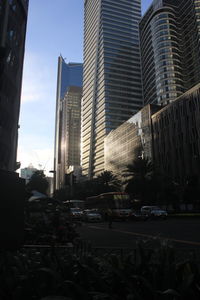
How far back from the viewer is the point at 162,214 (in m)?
36.8

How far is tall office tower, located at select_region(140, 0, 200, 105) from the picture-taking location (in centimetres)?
11638

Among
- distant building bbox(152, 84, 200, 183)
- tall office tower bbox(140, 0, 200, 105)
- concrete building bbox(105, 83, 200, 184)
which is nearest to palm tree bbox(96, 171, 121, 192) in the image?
concrete building bbox(105, 83, 200, 184)

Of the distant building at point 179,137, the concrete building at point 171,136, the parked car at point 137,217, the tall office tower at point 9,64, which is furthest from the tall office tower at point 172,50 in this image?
the parked car at point 137,217

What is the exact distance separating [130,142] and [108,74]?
6160 cm

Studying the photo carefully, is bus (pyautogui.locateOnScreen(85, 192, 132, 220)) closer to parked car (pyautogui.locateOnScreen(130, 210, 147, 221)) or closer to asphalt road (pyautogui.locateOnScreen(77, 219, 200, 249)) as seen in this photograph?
parked car (pyautogui.locateOnScreen(130, 210, 147, 221))

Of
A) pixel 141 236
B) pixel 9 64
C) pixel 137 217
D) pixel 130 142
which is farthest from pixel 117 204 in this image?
pixel 130 142

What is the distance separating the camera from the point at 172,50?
393ft

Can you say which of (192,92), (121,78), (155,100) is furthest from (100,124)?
(192,92)

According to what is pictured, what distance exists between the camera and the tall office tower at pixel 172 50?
116375mm

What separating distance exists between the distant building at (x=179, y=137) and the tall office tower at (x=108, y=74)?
64585 millimetres

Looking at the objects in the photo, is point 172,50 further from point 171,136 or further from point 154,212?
point 154,212

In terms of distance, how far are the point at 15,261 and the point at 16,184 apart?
245 cm

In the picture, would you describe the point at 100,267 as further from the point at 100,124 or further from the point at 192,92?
the point at 100,124

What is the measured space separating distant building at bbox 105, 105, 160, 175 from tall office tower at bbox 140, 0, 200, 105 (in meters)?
22.8
